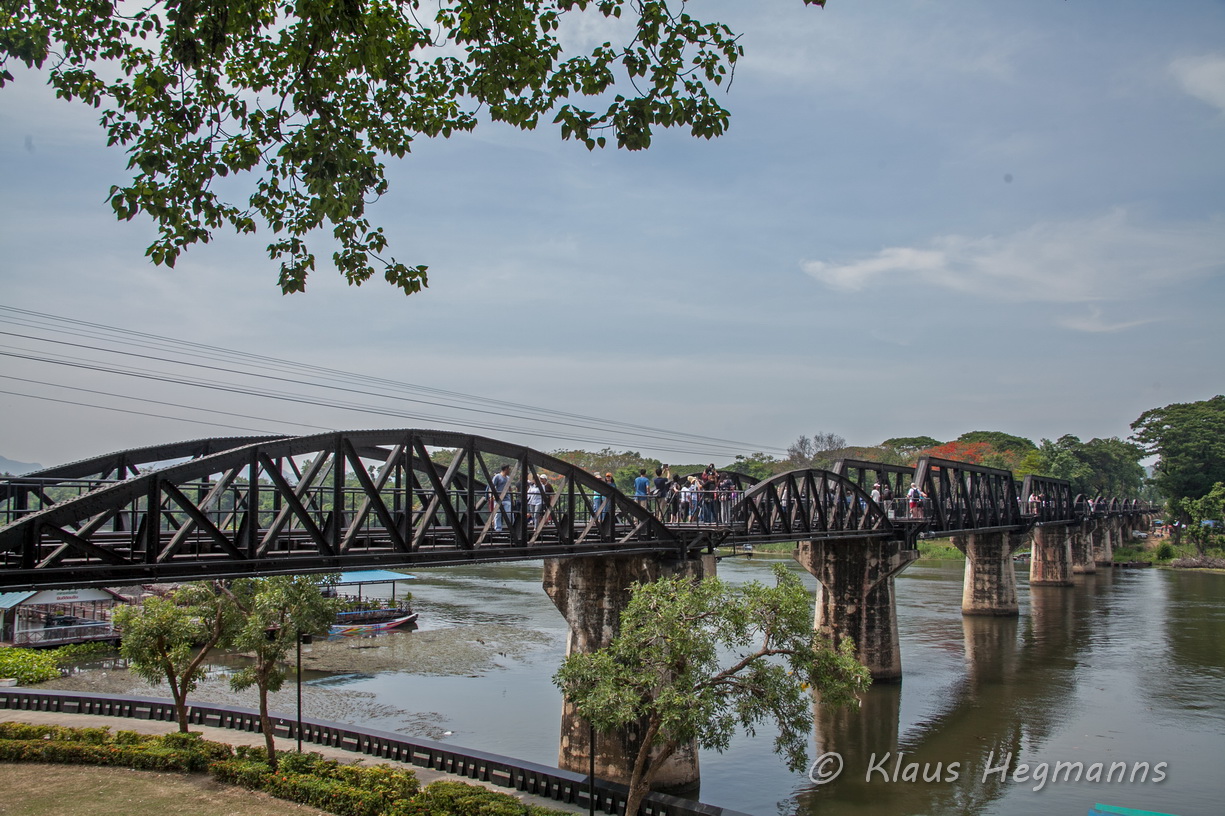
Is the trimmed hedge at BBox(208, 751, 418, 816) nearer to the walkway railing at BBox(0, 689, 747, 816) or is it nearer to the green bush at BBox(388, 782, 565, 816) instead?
the green bush at BBox(388, 782, 565, 816)

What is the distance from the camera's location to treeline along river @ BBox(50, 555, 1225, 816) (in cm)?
2442

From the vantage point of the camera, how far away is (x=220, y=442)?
17.9 meters

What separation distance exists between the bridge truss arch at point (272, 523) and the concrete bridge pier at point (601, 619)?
1471 millimetres

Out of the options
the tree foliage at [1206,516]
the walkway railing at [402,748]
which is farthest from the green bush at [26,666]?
the tree foliage at [1206,516]

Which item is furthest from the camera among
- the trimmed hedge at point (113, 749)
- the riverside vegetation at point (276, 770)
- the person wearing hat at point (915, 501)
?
the person wearing hat at point (915, 501)

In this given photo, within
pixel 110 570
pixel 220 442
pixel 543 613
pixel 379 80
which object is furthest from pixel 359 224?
pixel 543 613

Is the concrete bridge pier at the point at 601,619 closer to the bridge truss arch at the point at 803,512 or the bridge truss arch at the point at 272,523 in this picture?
the bridge truss arch at the point at 272,523

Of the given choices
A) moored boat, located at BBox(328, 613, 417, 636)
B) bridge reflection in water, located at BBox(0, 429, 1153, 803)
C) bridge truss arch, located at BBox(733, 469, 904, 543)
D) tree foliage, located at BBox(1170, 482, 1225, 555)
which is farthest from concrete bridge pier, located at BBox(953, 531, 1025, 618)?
tree foliage, located at BBox(1170, 482, 1225, 555)

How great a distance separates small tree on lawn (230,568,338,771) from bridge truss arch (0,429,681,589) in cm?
211

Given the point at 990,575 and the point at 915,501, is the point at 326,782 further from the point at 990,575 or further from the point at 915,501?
the point at 990,575

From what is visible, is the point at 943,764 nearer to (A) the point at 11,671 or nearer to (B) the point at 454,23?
(B) the point at 454,23

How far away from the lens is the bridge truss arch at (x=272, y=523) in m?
11.0

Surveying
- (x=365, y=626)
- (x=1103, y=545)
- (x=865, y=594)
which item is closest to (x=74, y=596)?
(x=365, y=626)

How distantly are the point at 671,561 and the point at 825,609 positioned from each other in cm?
1679
